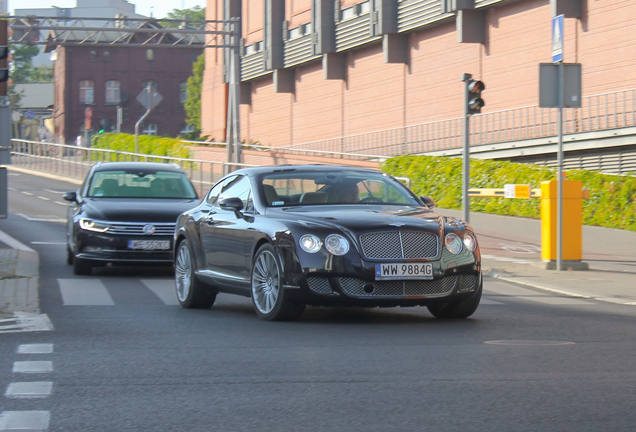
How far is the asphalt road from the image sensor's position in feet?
17.8

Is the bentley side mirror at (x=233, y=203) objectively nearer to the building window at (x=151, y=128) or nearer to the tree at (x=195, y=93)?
the tree at (x=195, y=93)

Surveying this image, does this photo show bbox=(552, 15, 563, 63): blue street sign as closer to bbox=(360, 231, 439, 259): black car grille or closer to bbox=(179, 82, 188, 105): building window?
bbox=(360, 231, 439, 259): black car grille

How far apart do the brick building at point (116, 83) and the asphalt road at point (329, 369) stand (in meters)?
84.4

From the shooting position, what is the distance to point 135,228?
1445cm

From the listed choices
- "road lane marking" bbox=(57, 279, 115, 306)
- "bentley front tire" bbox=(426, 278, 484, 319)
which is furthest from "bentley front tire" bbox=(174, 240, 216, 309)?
"bentley front tire" bbox=(426, 278, 484, 319)

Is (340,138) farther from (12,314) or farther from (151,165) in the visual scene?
(12,314)

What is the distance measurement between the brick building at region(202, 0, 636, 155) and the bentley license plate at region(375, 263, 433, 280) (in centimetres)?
1949

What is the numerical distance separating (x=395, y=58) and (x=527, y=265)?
23.7 meters

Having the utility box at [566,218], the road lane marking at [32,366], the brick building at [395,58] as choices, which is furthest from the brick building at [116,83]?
the road lane marking at [32,366]

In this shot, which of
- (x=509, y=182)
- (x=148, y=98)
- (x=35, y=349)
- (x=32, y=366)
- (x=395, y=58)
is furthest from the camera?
(x=148, y=98)

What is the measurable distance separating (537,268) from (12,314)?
8.17 metres

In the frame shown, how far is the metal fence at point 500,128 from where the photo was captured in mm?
26438

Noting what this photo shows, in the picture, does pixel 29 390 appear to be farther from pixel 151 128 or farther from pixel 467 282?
pixel 151 128

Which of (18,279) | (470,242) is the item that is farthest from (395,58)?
(470,242)
